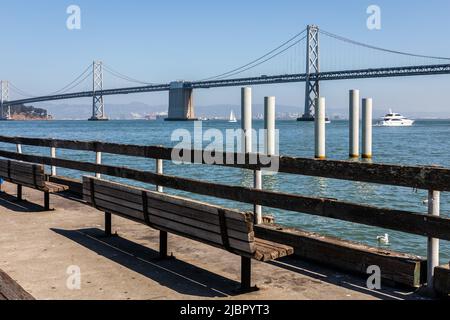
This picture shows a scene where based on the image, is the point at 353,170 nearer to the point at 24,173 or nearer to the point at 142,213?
the point at 142,213

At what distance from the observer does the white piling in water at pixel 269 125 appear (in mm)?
26844

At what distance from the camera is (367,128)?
32.4 metres

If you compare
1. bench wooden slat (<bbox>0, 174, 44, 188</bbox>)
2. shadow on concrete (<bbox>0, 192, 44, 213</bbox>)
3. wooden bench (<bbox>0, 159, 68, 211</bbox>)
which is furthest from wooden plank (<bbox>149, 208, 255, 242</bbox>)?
shadow on concrete (<bbox>0, 192, 44, 213</bbox>)

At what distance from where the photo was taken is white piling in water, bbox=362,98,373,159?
32531 mm

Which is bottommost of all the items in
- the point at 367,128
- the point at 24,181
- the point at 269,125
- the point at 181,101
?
the point at 24,181

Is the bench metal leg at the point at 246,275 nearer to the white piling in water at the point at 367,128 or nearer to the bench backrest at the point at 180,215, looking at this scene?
the bench backrest at the point at 180,215

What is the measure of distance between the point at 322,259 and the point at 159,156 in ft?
8.49

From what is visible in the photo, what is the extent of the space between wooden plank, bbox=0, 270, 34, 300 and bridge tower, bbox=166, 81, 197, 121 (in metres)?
116

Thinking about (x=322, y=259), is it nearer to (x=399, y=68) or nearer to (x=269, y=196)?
(x=269, y=196)

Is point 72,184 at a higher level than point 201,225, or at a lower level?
lower

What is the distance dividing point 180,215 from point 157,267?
706 mm

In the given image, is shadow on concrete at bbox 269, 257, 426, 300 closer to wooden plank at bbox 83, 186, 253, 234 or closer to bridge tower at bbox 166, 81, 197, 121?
wooden plank at bbox 83, 186, 253, 234

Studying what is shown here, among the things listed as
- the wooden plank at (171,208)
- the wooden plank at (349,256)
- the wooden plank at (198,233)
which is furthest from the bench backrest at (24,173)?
the wooden plank at (349,256)

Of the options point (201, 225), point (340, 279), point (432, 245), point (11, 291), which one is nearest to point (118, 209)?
point (201, 225)
